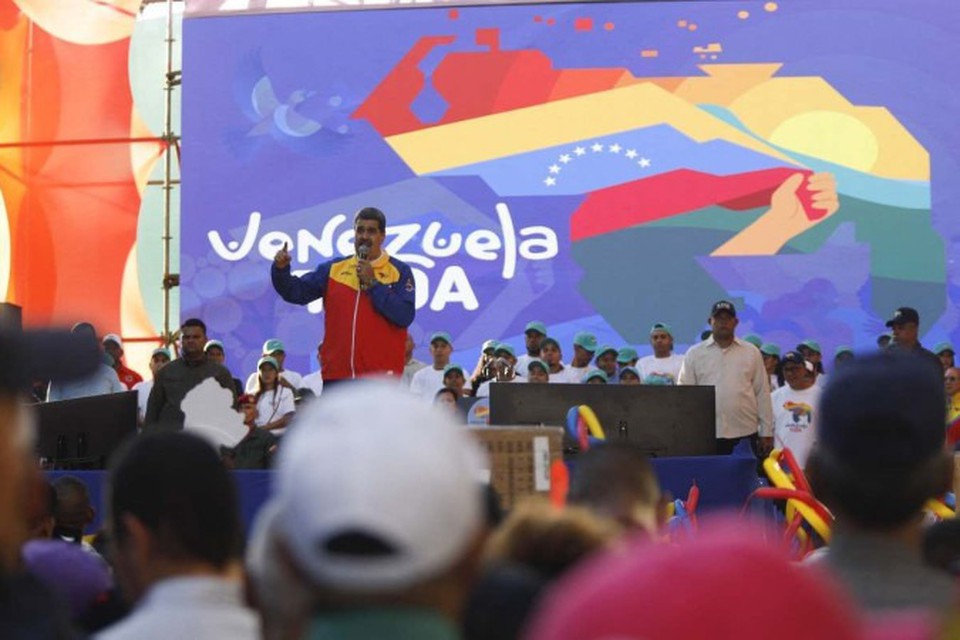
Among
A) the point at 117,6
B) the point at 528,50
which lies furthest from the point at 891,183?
the point at 117,6

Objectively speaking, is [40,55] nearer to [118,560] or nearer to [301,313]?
[301,313]

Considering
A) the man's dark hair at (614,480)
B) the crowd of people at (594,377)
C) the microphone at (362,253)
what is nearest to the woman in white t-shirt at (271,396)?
the crowd of people at (594,377)

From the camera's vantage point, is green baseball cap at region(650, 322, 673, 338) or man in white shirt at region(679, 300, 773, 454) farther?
green baseball cap at region(650, 322, 673, 338)

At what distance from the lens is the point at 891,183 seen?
14.7 m

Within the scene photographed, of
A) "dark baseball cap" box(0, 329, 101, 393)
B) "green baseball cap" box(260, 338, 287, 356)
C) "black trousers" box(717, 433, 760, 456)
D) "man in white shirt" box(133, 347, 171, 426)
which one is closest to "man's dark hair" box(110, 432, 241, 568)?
"dark baseball cap" box(0, 329, 101, 393)

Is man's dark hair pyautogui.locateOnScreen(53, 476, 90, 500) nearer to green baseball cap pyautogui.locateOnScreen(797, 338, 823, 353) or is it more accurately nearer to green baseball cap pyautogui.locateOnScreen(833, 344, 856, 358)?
green baseball cap pyautogui.locateOnScreen(833, 344, 856, 358)

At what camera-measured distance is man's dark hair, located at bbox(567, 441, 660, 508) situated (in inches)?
120

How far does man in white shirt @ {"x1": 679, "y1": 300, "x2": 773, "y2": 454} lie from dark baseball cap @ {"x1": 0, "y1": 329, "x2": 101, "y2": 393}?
29.1 feet

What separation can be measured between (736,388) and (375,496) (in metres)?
9.33

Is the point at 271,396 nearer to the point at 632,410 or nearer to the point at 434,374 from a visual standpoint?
the point at 434,374

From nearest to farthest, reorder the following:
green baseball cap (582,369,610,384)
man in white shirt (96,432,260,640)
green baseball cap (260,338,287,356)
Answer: man in white shirt (96,432,260,640), green baseball cap (582,369,610,384), green baseball cap (260,338,287,356)

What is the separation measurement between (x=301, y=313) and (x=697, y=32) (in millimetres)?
4061

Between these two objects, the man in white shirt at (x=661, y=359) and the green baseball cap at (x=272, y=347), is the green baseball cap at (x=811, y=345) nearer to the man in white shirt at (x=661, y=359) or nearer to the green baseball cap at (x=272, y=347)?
the man in white shirt at (x=661, y=359)

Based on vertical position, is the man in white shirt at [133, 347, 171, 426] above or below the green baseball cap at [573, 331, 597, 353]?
below
